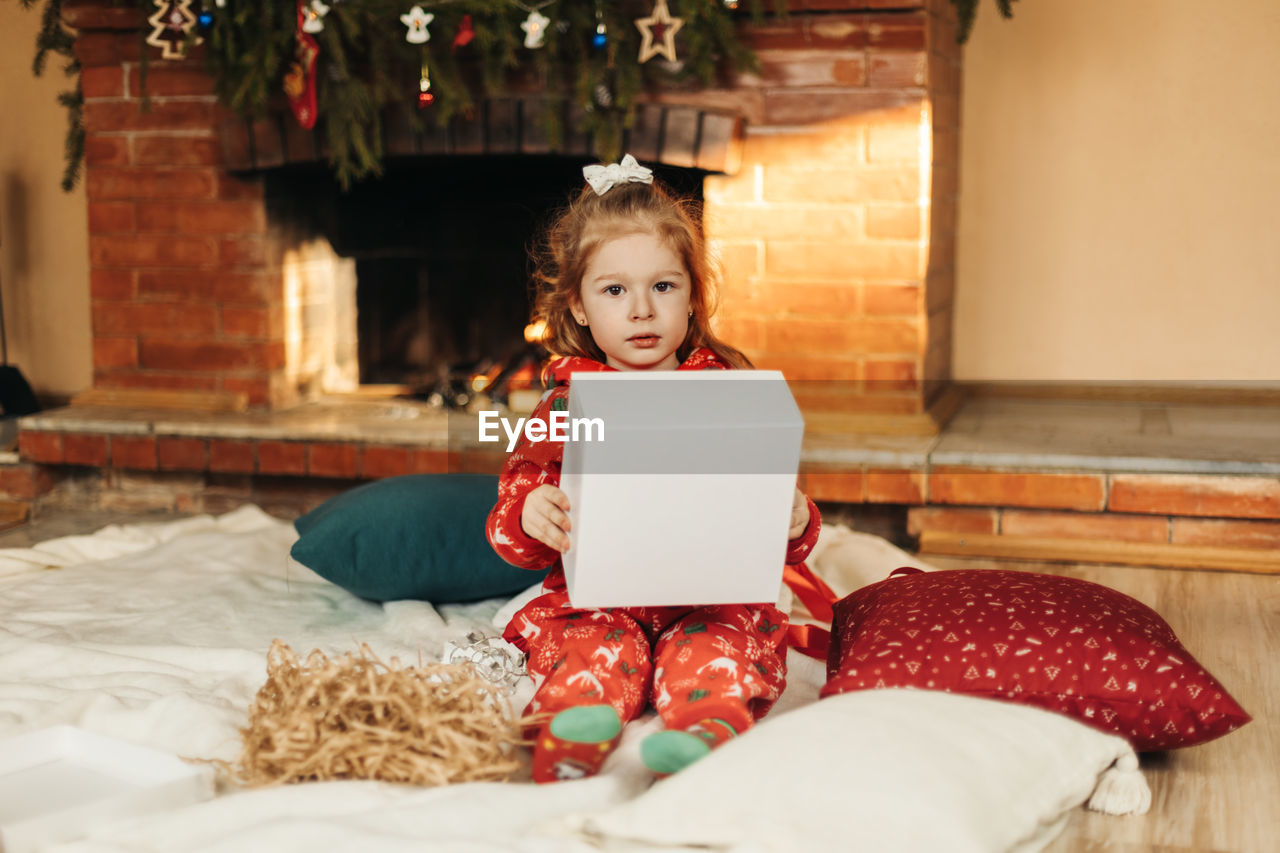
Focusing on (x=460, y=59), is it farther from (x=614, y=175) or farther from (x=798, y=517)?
(x=798, y=517)

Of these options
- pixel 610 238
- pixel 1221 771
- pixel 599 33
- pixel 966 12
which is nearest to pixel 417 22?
pixel 599 33

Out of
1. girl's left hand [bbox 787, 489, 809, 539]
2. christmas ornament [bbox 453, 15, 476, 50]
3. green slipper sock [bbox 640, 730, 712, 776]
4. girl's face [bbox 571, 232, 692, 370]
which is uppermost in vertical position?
christmas ornament [bbox 453, 15, 476, 50]

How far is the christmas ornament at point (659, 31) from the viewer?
232 centimetres

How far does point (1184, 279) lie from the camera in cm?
286

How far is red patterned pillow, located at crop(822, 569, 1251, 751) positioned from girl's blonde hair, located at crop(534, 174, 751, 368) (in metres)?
0.38

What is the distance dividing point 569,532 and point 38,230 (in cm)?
270

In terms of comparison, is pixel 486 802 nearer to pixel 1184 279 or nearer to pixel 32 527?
pixel 32 527

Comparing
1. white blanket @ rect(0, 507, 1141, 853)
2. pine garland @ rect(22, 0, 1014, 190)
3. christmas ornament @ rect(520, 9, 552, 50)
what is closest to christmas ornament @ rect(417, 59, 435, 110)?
pine garland @ rect(22, 0, 1014, 190)

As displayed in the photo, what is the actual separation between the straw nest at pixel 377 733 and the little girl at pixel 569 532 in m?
0.06

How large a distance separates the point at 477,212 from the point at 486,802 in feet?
7.26

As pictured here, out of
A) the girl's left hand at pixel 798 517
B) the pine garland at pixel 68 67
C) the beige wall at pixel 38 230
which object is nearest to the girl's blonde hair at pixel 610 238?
the girl's left hand at pixel 798 517

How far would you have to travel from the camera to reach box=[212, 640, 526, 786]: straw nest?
107 cm

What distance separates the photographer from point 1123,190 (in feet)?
9.42

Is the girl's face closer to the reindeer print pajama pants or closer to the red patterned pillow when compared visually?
the reindeer print pajama pants
